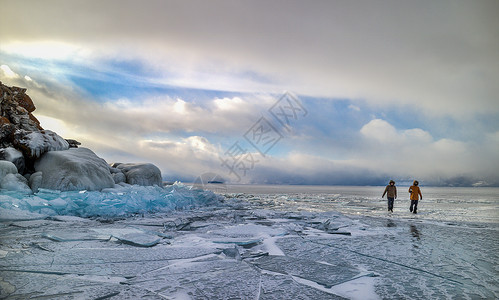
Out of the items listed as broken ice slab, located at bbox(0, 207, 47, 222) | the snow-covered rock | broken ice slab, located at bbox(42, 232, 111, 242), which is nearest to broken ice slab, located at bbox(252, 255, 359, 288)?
broken ice slab, located at bbox(42, 232, 111, 242)

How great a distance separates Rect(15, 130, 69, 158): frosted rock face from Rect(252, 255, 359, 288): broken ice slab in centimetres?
998

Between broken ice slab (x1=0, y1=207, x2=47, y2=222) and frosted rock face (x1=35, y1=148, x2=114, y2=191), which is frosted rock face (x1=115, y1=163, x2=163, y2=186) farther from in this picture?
broken ice slab (x1=0, y1=207, x2=47, y2=222)

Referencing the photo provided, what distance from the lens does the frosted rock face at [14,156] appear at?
29.1 ft

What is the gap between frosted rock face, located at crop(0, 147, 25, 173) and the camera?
29.1 ft

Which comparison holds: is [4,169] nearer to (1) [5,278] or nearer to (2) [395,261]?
(1) [5,278]

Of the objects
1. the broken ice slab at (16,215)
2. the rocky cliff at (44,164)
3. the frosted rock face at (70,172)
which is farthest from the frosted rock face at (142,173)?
the broken ice slab at (16,215)

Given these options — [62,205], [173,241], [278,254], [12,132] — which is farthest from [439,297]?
[12,132]

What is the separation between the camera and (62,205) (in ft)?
21.5

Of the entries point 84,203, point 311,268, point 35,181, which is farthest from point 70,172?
point 311,268

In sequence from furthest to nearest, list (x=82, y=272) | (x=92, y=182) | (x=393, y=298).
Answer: (x=92, y=182)
(x=82, y=272)
(x=393, y=298)

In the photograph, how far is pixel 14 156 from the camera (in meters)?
9.05

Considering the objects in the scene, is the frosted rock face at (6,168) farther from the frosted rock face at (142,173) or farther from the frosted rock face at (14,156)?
the frosted rock face at (142,173)

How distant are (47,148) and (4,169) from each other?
1.53 m

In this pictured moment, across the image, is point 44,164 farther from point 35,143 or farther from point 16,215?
point 16,215
